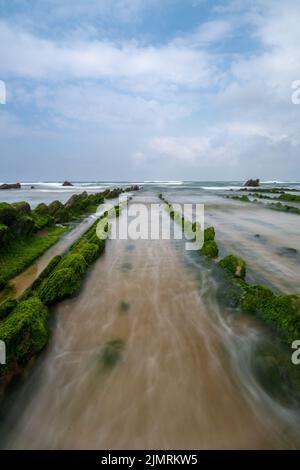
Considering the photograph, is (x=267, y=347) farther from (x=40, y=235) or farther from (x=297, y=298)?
(x=40, y=235)

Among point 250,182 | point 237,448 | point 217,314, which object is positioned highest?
point 250,182

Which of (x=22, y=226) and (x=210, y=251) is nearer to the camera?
(x=210, y=251)

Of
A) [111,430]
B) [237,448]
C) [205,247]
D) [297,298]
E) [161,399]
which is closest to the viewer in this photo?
[237,448]

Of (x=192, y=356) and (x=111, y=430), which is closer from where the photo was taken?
(x=111, y=430)

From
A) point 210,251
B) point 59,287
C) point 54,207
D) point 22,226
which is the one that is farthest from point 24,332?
point 54,207

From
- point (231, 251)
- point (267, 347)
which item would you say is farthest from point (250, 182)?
point (267, 347)

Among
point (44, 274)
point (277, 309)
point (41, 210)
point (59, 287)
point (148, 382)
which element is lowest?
point (148, 382)

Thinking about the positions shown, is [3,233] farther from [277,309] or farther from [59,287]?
[277,309]

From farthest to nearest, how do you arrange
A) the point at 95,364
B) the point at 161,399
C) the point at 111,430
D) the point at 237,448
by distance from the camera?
the point at 95,364, the point at 161,399, the point at 111,430, the point at 237,448
